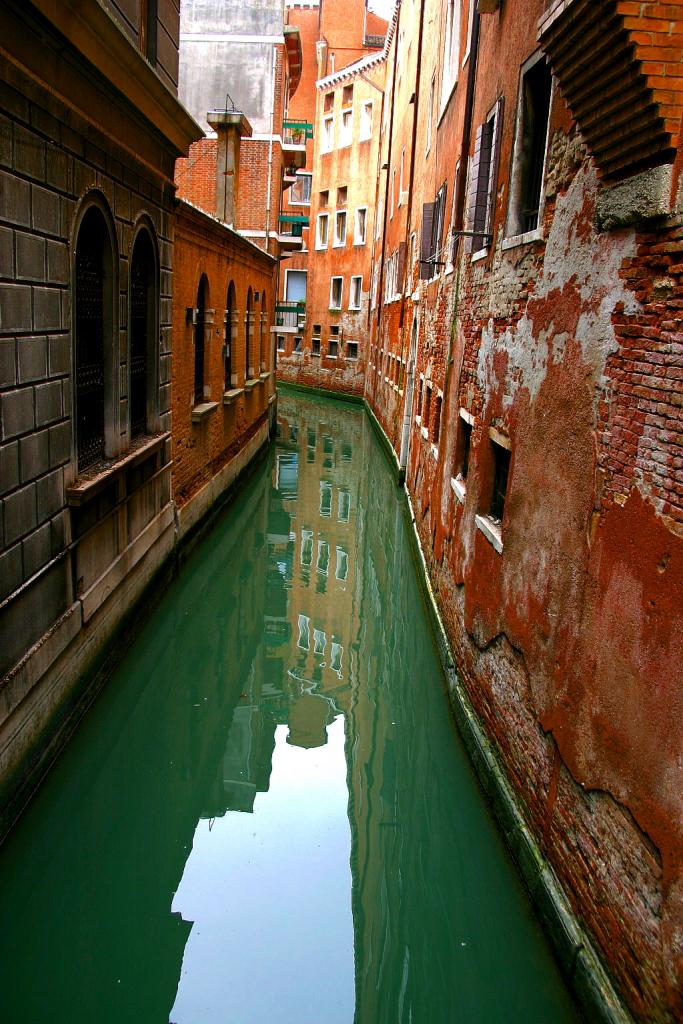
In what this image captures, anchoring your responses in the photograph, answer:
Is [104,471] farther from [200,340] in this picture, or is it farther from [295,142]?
[295,142]

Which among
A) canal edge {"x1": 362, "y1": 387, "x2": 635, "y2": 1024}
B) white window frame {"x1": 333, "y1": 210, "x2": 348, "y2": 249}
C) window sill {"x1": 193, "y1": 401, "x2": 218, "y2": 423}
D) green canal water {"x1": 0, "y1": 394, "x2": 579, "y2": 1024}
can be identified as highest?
white window frame {"x1": 333, "y1": 210, "x2": 348, "y2": 249}

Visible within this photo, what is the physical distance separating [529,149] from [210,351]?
683 cm

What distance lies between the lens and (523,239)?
5801 mm

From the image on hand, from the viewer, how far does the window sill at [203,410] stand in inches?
424

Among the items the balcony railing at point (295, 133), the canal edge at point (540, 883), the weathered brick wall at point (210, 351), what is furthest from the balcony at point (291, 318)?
the canal edge at point (540, 883)

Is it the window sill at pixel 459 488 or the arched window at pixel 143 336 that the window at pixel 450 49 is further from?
the window sill at pixel 459 488

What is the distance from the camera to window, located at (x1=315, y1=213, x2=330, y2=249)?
3391 centimetres

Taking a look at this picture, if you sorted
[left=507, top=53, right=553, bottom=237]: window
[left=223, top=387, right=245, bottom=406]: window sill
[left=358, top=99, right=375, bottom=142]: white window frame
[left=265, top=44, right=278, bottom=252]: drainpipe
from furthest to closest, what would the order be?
[left=358, top=99, right=375, bottom=142]: white window frame, [left=265, top=44, right=278, bottom=252]: drainpipe, [left=223, top=387, right=245, bottom=406]: window sill, [left=507, top=53, right=553, bottom=237]: window

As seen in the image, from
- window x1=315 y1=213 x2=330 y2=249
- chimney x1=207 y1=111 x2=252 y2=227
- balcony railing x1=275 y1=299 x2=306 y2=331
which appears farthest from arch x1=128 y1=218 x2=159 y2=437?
window x1=315 y1=213 x2=330 y2=249

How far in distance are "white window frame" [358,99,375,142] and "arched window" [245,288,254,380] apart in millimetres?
17256

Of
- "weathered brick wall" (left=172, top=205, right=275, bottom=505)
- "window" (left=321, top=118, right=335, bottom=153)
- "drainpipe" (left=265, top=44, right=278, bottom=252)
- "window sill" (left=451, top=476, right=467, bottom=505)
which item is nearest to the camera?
"window sill" (left=451, top=476, right=467, bottom=505)

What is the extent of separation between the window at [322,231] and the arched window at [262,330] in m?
15.3

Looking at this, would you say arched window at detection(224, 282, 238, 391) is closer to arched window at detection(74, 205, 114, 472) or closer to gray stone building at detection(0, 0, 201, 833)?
gray stone building at detection(0, 0, 201, 833)

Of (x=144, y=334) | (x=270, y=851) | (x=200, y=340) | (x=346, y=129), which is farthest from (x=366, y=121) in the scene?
(x=270, y=851)
